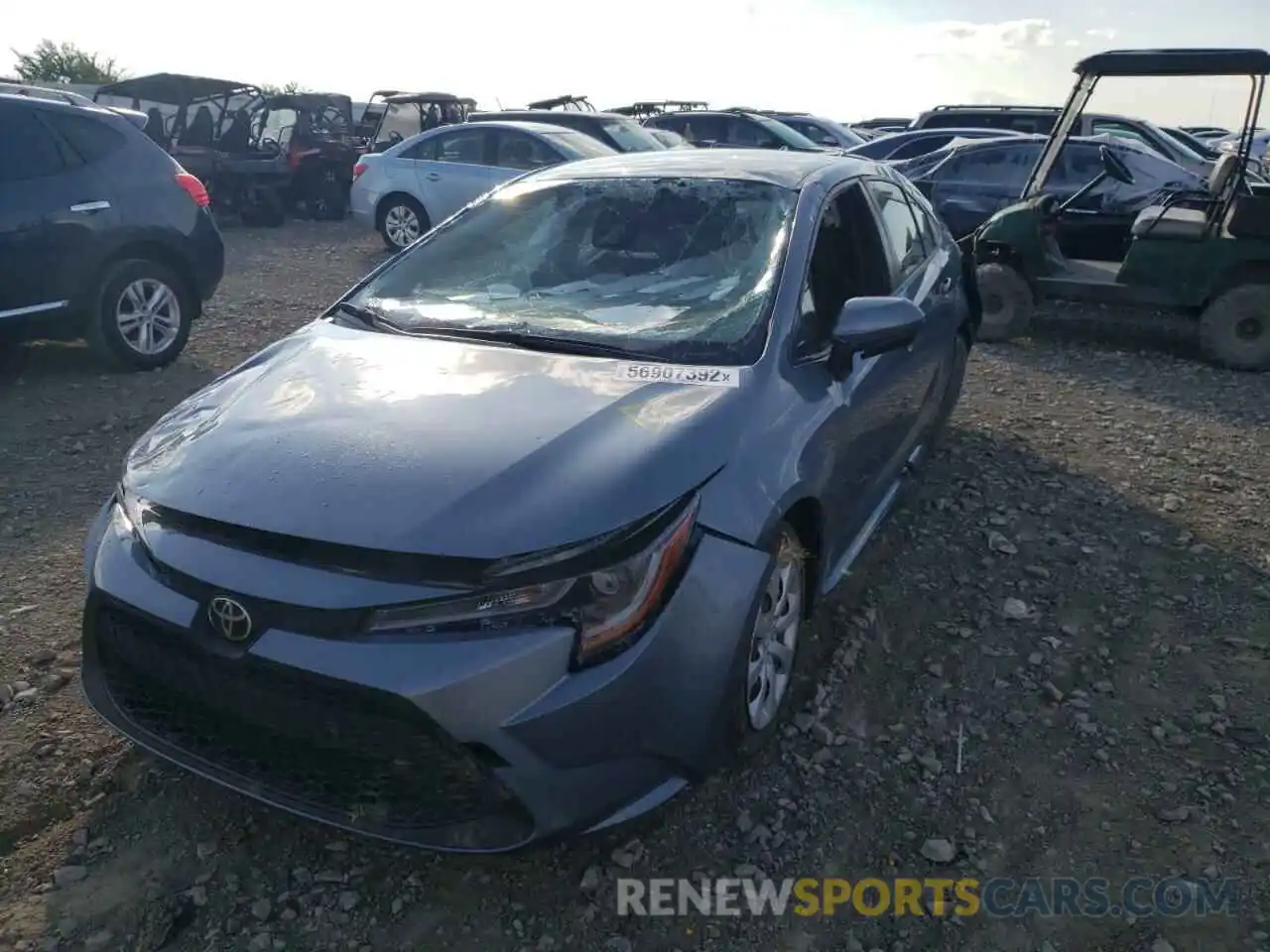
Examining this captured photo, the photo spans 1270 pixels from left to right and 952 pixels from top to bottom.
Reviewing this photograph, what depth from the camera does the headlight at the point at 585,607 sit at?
79.4 inches

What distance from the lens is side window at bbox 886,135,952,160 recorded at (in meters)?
12.8

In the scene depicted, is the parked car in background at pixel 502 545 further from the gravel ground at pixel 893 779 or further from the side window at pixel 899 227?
the side window at pixel 899 227

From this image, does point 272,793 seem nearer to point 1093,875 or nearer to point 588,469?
point 588,469

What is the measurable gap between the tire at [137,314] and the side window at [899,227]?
4.68 meters

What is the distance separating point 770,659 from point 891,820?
522mm

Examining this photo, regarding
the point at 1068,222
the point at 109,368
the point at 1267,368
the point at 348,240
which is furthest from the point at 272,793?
the point at 348,240

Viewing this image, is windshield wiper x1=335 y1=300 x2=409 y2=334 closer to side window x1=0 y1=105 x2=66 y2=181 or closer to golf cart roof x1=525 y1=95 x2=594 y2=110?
side window x1=0 y1=105 x2=66 y2=181

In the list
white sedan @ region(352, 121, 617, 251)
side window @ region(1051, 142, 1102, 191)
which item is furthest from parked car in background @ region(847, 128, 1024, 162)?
white sedan @ region(352, 121, 617, 251)

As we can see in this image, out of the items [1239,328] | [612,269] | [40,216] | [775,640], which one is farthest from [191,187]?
[1239,328]

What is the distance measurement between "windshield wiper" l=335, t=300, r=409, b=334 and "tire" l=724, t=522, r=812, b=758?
140cm

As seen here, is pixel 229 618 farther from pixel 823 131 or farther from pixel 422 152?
pixel 823 131

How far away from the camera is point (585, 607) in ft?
6.77

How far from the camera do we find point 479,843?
206 centimetres

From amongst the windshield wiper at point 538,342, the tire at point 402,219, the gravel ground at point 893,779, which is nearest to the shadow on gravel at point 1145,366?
the gravel ground at point 893,779
